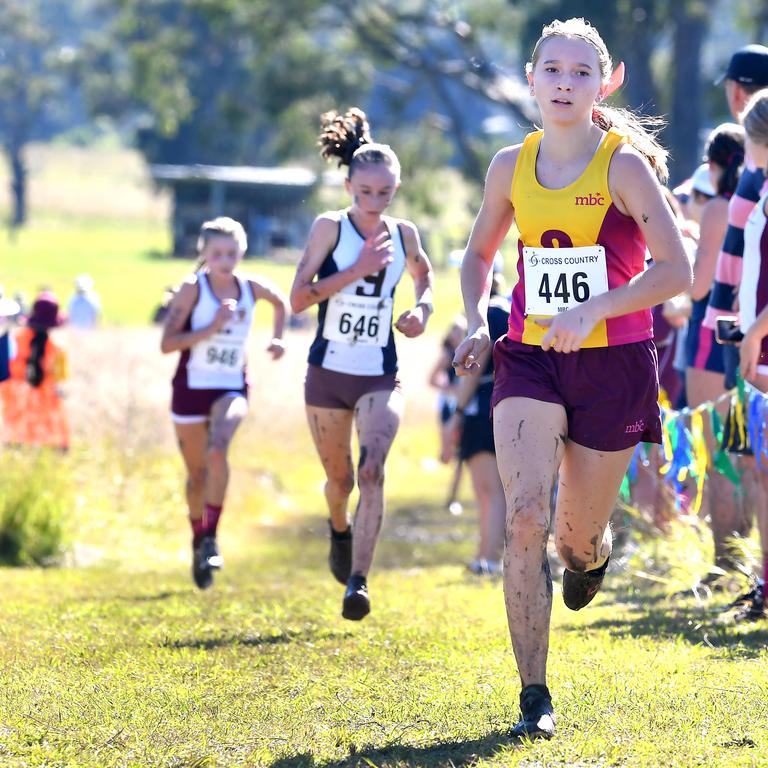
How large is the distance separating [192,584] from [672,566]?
10.1 feet

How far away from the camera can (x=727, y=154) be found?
7.85 metres

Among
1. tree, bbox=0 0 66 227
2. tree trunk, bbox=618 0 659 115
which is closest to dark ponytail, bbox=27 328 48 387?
tree trunk, bbox=618 0 659 115

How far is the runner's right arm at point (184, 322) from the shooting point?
9.37 m

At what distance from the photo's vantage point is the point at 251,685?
19.2 feet

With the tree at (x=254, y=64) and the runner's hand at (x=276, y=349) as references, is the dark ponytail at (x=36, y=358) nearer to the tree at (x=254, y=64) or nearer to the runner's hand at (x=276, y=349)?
the runner's hand at (x=276, y=349)

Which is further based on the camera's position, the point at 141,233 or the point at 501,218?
the point at 141,233

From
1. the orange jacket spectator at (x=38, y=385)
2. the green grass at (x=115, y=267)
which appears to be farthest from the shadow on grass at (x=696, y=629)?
the green grass at (x=115, y=267)

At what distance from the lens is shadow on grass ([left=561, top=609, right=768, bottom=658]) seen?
655 centimetres

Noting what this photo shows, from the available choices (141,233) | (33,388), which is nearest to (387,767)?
(33,388)

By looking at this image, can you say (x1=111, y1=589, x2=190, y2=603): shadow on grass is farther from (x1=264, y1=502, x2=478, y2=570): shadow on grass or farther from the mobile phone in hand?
the mobile phone in hand

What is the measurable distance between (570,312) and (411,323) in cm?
218

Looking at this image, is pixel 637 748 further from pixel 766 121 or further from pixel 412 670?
pixel 766 121

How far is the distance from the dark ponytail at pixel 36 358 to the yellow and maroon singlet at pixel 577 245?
9.50m

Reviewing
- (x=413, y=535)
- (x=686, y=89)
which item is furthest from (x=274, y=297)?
(x=686, y=89)
